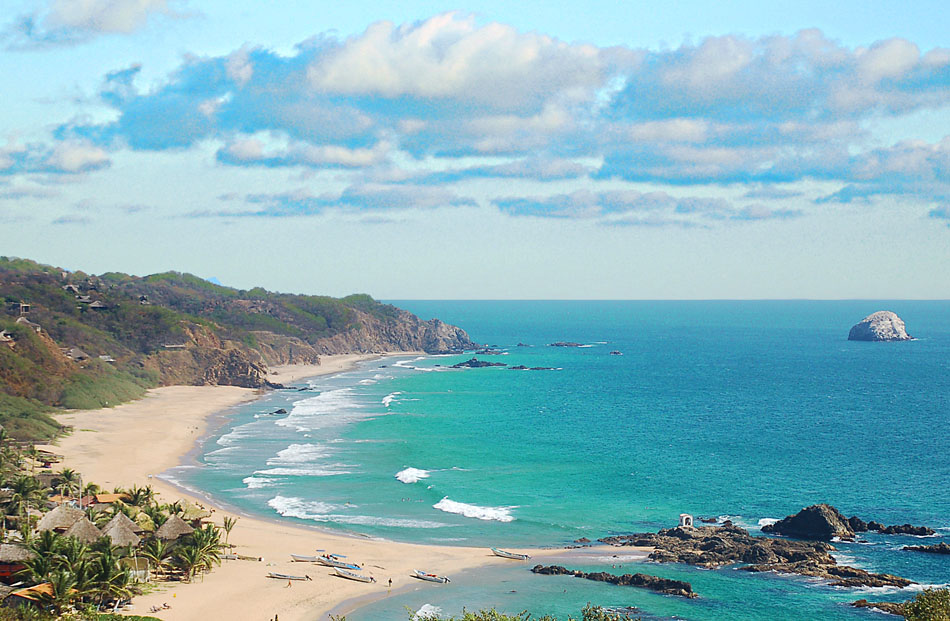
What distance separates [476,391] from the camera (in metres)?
132

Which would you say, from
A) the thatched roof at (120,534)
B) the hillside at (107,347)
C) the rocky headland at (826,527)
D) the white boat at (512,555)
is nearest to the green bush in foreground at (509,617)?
the white boat at (512,555)

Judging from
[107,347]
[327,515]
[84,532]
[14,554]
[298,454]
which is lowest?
[327,515]

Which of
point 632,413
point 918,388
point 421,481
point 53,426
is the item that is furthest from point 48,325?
point 918,388

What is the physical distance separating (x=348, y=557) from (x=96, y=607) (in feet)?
53.4

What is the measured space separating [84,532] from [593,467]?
47530mm

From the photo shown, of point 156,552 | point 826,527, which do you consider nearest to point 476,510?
point 826,527

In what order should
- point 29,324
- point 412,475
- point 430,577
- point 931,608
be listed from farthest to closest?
point 29,324
point 412,475
point 430,577
point 931,608

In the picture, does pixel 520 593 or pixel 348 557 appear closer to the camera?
pixel 520 593

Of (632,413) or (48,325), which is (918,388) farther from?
(48,325)

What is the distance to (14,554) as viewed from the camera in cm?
3816

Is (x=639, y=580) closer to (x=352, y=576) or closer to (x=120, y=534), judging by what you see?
(x=352, y=576)

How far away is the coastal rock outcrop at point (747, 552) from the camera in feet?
155

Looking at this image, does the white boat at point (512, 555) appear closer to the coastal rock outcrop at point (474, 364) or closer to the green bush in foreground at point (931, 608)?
the green bush in foreground at point (931, 608)

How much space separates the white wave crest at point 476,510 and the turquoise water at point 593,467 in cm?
24
